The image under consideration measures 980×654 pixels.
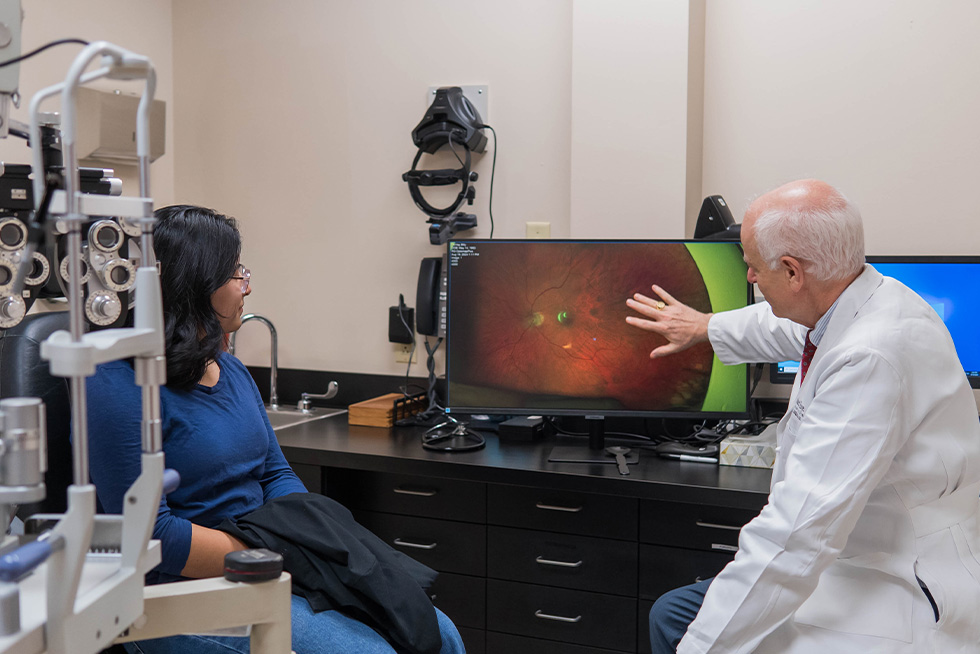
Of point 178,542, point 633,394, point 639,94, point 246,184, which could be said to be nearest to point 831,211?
point 633,394

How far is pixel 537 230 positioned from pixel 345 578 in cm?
146

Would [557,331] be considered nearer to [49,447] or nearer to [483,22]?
[483,22]

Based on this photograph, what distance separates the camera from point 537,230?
2689 mm

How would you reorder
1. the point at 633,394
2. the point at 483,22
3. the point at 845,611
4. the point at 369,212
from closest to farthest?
the point at 845,611
the point at 633,394
the point at 483,22
the point at 369,212

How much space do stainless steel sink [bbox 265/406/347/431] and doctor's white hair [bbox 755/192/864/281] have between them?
173cm

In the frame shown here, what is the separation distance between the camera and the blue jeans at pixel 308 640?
1412 mm

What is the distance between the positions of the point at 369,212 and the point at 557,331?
3.07ft

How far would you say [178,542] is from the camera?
1429 mm

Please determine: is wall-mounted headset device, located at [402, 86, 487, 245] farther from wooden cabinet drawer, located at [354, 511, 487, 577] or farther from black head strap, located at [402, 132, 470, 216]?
wooden cabinet drawer, located at [354, 511, 487, 577]

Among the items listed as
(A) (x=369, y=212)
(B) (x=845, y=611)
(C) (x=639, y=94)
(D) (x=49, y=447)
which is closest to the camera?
(B) (x=845, y=611)

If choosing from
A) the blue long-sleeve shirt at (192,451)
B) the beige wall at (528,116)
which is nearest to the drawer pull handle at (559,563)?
the blue long-sleeve shirt at (192,451)

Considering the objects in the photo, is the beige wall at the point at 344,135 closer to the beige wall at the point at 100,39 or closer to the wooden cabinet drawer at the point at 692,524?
the beige wall at the point at 100,39

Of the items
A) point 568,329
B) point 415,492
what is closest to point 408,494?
point 415,492

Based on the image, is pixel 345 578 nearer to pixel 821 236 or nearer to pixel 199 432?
pixel 199 432
